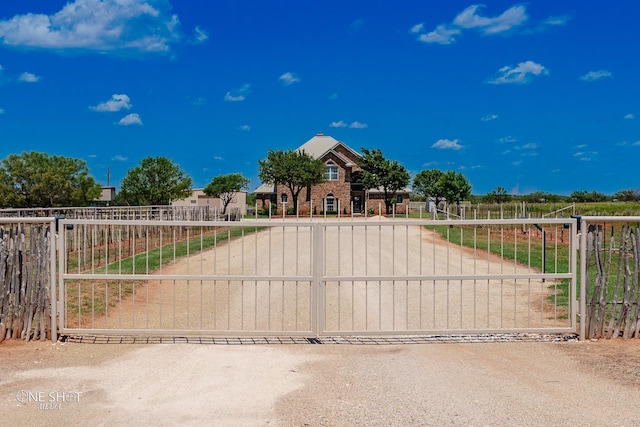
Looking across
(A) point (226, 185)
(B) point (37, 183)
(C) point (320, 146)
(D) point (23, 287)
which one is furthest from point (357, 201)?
(D) point (23, 287)

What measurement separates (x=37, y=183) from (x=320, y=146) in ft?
99.2

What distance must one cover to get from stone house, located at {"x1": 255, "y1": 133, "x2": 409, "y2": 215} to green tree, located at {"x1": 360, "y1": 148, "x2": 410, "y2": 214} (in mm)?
924

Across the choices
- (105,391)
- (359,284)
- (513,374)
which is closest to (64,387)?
(105,391)

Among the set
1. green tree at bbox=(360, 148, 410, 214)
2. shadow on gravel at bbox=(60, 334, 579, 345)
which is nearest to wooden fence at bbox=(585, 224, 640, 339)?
shadow on gravel at bbox=(60, 334, 579, 345)

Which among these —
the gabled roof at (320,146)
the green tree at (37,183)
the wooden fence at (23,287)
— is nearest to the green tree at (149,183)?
the green tree at (37,183)

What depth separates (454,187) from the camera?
227 ft

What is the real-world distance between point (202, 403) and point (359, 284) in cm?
955

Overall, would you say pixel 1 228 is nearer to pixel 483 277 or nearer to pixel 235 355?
pixel 235 355

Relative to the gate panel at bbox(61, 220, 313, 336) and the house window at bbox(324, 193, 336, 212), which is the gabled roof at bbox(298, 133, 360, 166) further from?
the gate panel at bbox(61, 220, 313, 336)

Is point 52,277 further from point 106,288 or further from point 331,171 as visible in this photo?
point 331,171

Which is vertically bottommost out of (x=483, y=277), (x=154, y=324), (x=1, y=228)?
(x=154, y=324)

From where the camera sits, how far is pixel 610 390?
6332 mm

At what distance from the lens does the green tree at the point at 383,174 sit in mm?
65688

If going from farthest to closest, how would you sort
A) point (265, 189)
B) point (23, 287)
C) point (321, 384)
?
1. point (265, 189)
2. point (23, 287)
3. point (321, 384)
